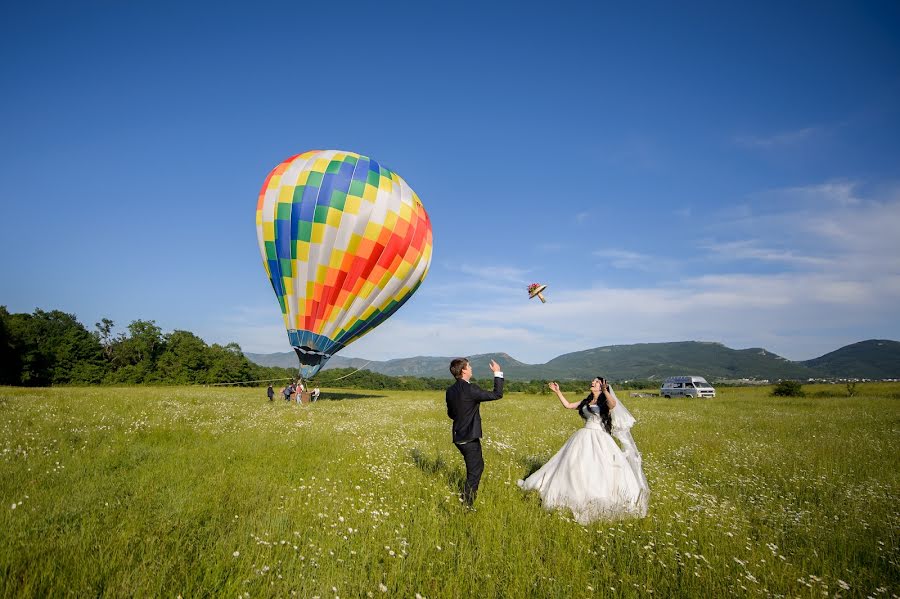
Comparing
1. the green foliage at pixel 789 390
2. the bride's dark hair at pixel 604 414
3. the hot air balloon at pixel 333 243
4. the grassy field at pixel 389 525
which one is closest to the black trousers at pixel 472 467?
the grassy field at pixel 389 525

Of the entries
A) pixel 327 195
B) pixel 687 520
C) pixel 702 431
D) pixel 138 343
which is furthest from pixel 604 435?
pixel 138 343

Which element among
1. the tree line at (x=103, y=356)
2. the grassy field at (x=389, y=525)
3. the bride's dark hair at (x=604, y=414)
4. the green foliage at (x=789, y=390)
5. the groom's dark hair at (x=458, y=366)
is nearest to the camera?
the grassy field at (x=389, y=525)

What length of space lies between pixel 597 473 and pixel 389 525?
3842 millimetres

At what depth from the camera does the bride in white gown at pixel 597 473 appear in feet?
23.3

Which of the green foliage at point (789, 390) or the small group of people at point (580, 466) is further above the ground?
the small group of people at point (580, 466)

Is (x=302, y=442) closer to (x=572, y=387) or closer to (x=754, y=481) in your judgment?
(x=754, y=481)

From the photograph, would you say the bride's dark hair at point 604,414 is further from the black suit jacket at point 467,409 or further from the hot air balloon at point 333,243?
the hot air balloon at point 333,243

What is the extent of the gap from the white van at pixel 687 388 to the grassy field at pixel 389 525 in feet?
112

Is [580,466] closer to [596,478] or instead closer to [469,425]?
[596,478]

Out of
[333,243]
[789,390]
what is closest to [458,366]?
[333,243]

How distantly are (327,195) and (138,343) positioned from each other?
82590mm

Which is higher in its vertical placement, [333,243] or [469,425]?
[333,243]

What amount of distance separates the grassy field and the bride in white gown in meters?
0.34

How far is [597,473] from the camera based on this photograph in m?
7.44
